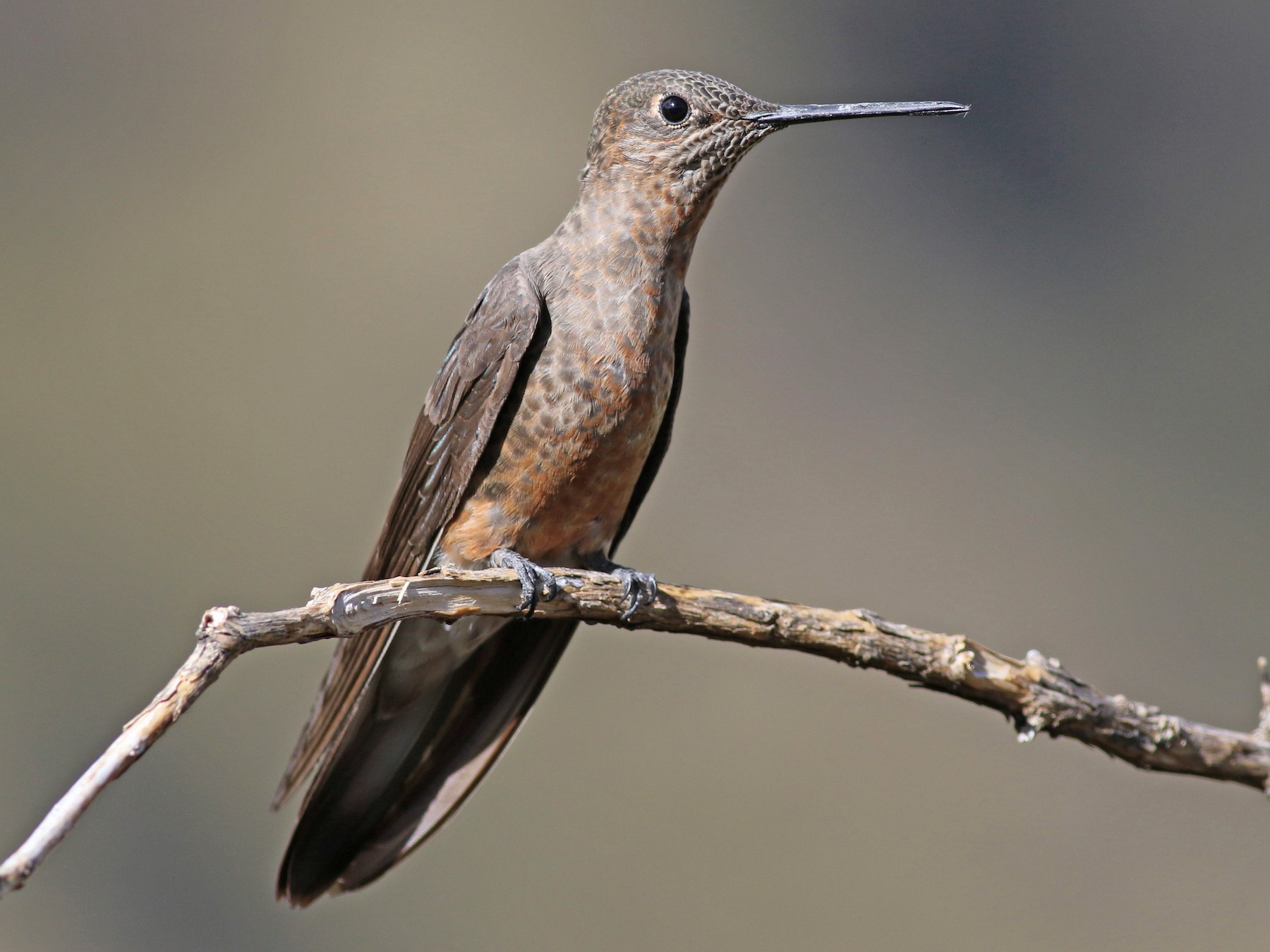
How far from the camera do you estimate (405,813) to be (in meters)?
3.12

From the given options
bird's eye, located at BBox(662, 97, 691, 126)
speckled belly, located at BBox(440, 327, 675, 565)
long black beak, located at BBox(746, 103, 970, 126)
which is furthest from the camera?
bird's eye, located at BBox(662, 97, 691, 126)

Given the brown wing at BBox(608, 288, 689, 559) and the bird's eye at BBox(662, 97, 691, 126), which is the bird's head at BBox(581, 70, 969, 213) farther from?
the brown wing at BBox(608, 288, 689, 559)

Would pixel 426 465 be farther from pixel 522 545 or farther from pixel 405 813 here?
pixel 405 813

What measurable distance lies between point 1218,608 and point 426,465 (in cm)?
539

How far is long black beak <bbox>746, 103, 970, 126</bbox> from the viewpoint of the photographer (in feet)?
9.22

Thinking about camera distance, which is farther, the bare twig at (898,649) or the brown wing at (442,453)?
the brown wing at (442,453)

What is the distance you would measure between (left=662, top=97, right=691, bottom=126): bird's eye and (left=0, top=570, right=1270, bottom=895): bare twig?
1223 mm

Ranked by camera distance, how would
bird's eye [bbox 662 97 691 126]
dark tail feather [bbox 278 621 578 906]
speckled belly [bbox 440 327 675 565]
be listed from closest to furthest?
speckled belly [bbox 440 327 675 565], bird's eye [bbox 662 97 691 126], dark tail feather [bbox 278 621 578 906]

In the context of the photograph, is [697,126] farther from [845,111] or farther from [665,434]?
[665,434]

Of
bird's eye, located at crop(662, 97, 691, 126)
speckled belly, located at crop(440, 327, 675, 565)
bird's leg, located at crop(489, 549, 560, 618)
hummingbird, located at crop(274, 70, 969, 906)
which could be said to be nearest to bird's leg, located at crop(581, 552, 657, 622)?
hummingbird, located at crop(274, 70, 969, 906)

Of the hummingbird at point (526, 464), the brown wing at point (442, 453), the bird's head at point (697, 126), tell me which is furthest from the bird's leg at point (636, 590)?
the bird's head at point (697, 126)

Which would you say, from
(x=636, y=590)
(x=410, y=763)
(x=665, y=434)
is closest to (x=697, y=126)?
(x=665, y=434)

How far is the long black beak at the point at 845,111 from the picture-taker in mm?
2811

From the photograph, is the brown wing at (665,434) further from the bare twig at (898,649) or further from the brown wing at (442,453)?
the bare twig at (898,649)
